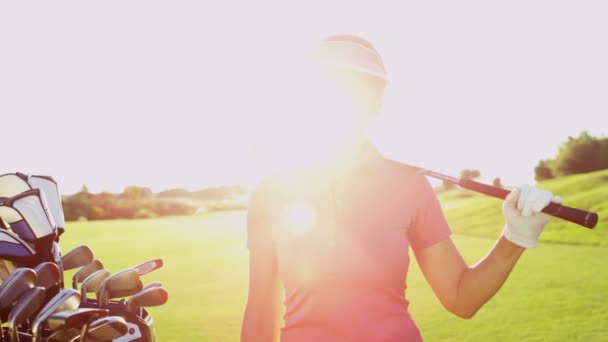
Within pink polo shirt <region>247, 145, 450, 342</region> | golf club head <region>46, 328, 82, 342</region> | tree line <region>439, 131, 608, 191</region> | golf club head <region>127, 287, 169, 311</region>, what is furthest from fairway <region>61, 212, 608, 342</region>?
tree line <region>439, 131, 608, 191</region>

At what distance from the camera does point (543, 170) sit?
218 ft

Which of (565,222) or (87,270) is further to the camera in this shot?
(565,222)

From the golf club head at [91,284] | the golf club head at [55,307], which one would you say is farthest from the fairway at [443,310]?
the golf club head at [55,307]

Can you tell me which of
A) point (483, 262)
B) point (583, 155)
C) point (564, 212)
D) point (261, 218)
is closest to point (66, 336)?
point (261, 218)

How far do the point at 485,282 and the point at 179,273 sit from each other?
1323 cm

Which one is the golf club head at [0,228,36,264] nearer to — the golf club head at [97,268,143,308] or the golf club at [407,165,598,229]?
the golf club head at [97,268,143,308]

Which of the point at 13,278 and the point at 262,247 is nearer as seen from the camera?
the point at 262,247

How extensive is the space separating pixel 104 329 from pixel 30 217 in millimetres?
1203

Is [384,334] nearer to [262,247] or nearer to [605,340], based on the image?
[262,247]

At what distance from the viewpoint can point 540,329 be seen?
848 cm

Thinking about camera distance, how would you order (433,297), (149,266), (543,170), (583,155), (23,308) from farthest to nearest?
(543,170) < (583,155) < (433,297) < (149,266) < (23,308)

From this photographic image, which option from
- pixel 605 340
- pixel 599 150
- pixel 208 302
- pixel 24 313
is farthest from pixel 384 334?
pixel 599 150

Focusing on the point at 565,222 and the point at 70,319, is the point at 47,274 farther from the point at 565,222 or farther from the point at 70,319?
the point at 565,222

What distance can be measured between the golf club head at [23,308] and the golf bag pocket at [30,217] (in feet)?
2.51
